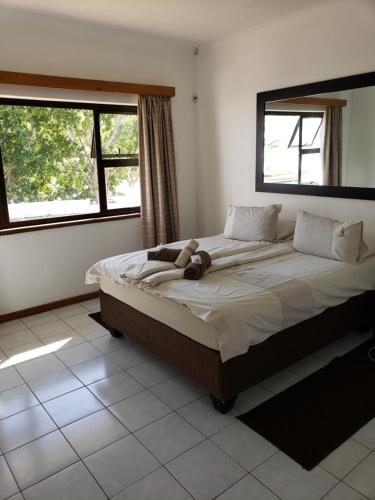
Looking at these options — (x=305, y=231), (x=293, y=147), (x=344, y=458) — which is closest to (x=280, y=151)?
(x=293, y=147)

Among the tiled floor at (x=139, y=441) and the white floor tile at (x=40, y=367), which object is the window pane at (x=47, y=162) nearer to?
the white floor tile at (x=40, y=367)

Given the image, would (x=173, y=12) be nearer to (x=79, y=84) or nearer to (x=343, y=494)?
(x=79, y=84)

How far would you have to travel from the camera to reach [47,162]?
368 centimetres

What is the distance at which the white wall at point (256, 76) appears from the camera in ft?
10.0

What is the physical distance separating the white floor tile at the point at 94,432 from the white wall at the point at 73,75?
1825 millimetres

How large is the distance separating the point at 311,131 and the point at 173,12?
61.8 inches

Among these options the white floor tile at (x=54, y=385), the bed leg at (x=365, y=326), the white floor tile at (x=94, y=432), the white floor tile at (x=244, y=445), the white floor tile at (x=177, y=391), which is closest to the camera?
the white floor tile at (x=244, y=445)

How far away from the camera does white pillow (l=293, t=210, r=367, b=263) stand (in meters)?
2.89

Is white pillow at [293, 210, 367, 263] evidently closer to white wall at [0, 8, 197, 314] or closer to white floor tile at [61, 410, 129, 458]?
white wall at [0, 8, 197, 314]

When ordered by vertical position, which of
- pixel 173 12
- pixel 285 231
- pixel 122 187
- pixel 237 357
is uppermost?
pixel 173 12

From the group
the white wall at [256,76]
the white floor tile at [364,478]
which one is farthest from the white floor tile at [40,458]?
the white wall at [256,76]

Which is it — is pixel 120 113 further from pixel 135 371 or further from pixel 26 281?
pixel 135 371

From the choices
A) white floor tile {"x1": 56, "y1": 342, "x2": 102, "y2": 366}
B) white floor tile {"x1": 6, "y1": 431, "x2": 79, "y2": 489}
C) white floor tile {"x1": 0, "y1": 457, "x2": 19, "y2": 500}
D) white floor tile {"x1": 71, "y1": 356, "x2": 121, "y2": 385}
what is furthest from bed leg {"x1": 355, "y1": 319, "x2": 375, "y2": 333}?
white floor tile {"x1": 0, "y1": 457, "x2": 19, "y2": 500}

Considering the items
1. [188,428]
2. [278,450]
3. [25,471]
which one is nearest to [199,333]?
[188,428]
